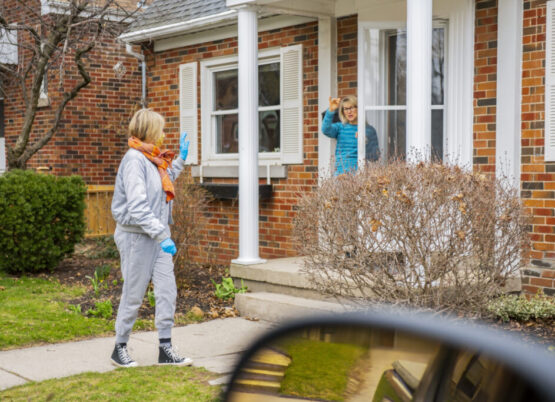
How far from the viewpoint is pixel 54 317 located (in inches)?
277

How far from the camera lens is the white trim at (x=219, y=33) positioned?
914 centimetres

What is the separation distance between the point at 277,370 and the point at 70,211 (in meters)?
8.85

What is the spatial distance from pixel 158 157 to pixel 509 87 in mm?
3541

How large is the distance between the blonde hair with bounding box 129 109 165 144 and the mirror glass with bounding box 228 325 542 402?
13.0 ft

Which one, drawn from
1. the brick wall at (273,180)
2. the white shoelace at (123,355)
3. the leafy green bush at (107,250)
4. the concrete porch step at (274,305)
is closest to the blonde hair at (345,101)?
the brick wall at (273,180)

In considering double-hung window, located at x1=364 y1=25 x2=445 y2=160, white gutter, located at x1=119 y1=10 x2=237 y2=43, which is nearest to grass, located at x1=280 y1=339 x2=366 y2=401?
double-hung window, located at x1=364 y1=25 x2=445 y2=160

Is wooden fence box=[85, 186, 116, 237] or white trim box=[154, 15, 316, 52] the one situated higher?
white trim box=[154, 15, 316, 52]

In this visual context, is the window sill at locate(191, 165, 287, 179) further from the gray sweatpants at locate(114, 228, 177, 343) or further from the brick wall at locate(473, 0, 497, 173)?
the gray sweatpants at locate(114, 228, 177, 343)

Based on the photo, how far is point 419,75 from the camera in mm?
6488

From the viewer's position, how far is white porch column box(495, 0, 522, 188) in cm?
697

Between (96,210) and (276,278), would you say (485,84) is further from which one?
(96,210)

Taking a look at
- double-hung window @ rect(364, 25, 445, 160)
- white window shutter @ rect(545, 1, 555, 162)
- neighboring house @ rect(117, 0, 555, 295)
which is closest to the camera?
white window shutter @ rect(545, 1, 555, 162)

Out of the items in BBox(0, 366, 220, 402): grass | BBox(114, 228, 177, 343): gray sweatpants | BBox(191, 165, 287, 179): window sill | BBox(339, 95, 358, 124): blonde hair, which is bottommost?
BBox(0, 366, 220, 402): grass

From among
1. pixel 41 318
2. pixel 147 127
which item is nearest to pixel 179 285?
pixel 41 318
